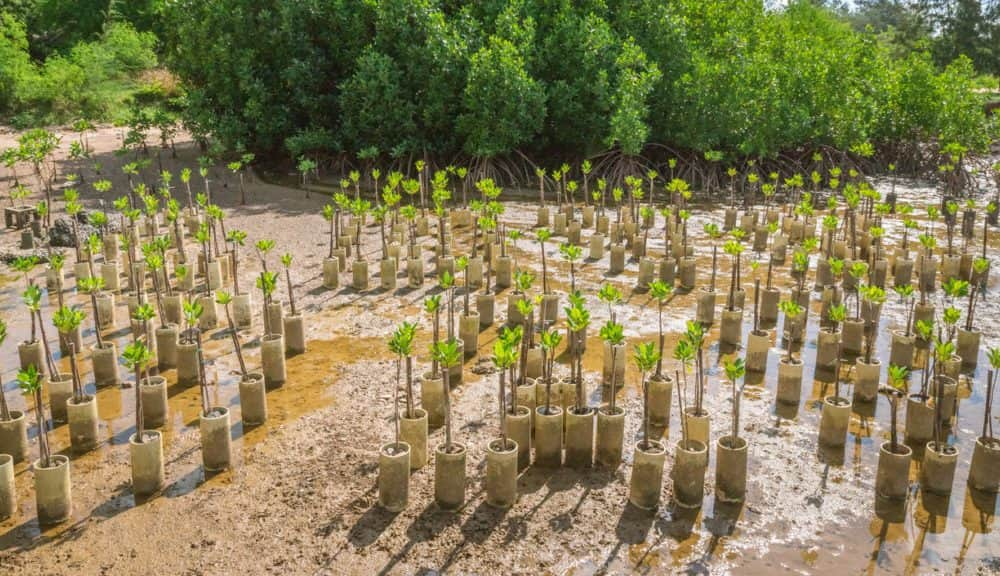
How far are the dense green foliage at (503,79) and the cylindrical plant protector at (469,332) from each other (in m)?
8.18

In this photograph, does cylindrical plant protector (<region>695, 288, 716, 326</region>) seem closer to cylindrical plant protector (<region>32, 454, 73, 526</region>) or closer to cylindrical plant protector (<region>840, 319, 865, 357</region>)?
cylindrical plant protector (<region>840, 319, 865, 357</region>)

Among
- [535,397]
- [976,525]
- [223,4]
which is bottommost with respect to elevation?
[976,525]

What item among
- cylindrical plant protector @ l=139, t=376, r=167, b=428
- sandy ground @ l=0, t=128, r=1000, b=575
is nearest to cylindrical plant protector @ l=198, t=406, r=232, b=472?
sandy ground @ l=0, t=128, r=1000, b=575

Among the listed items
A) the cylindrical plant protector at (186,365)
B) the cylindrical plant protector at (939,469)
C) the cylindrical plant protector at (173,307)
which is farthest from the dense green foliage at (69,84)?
the cylindrical plant protector at (939,469)

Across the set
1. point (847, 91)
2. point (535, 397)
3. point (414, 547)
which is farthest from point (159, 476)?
point (847, 91)

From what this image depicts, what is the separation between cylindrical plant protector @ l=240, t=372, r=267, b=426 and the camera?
5.88 meters

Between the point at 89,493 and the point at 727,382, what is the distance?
15.1ft

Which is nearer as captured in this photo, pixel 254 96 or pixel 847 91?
pixel 254 96

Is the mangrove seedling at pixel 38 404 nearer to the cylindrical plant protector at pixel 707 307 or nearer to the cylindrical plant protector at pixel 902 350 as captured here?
the cylindrical plant protector at pixel 707 307

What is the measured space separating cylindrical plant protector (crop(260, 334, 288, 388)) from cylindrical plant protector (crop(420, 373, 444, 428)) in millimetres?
1351

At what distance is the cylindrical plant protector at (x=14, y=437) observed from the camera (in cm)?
522

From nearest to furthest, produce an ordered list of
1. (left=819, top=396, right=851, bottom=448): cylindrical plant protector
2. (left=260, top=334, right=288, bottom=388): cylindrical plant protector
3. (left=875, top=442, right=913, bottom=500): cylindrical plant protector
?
(left=875, top=442, right=913, bottom=500): cylindrical plant protector, (left=819, top=396, right=851, bottom=448): cylindrical plant protector, (left=260, top=334, right=288, bottom=388): cylindrical plant protector

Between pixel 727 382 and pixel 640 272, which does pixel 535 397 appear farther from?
pixel 640 272

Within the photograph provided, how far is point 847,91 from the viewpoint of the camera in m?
17.6
